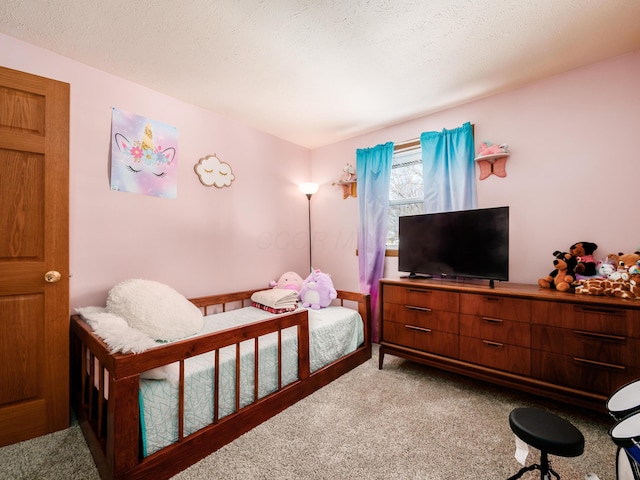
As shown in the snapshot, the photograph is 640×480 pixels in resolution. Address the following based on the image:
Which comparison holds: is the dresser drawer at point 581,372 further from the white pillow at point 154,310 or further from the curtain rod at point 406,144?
the white pillow at point 154,310

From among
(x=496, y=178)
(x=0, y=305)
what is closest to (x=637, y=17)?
(x=496, y=178)

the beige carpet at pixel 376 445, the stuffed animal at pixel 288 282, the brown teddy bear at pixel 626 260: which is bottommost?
the beige carpet at pixel 376 445

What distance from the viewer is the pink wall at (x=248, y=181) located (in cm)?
193

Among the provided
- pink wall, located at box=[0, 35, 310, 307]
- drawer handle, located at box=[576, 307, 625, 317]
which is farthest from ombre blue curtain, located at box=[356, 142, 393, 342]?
drawer handle, located at box=[576, 307, 625, 317]

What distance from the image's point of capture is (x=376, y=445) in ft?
5.05

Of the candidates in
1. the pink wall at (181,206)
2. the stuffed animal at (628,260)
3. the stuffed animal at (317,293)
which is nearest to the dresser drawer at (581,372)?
the stuffed animal at (628,260)

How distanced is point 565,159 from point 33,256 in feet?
11.7

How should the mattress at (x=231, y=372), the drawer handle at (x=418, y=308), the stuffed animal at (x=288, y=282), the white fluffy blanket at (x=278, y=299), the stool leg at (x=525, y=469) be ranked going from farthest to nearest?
the stuffed animal at (x=288, y=282) → the white fluffy blanket at (x=278, y=299) → the drawer handle at (x=418, y=308) → the mattress at (x=231, y=372) → the stool leg at (x=525, y=469)

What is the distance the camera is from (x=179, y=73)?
2.10 metres

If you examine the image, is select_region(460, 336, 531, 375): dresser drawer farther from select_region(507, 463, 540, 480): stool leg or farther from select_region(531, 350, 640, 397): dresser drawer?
select_region(507, 463, 540, 480): stool leg

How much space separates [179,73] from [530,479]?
314 centimetres

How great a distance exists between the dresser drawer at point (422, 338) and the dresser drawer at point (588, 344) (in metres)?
0.51

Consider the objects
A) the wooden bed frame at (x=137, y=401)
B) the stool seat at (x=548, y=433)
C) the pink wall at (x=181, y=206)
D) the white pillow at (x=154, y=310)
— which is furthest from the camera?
the pink wall at (x=181, y=206)

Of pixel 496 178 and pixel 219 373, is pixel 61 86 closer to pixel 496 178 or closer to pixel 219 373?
pixel 219 373
